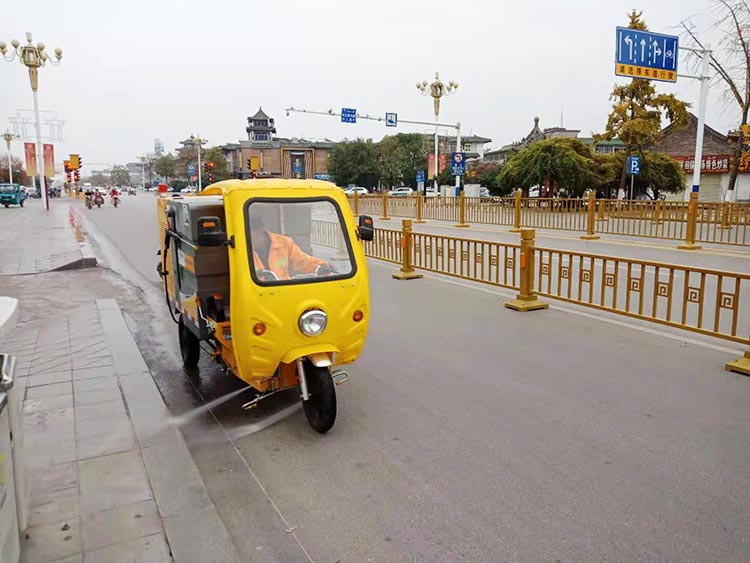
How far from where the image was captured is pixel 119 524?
3.21 m

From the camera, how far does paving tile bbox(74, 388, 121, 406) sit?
4949mm

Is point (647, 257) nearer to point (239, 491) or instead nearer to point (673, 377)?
point (673, 377)

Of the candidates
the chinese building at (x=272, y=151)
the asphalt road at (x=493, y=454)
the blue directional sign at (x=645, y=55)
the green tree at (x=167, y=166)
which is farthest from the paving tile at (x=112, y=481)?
the green tree at (x=167, y=166)

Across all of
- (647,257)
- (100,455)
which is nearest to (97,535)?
(100,455)

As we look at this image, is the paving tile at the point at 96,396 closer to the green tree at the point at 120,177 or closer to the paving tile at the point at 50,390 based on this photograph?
the paving tile at the point at 50,390

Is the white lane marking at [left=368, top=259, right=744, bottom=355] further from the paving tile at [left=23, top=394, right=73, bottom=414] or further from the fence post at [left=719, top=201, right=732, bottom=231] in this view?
the fence post at [left=719, top=201, right=732, bottom=231]

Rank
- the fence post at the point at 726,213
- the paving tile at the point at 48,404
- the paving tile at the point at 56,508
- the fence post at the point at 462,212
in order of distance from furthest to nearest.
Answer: the fence post at the point at 462,212 < the fence post at the point at 726,213 < the paving tile at the point at 48,404 < the paving tile at the point at 56,508

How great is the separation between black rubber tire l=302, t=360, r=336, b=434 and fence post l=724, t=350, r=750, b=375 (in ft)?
12.8

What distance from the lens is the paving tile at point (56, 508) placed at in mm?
3240

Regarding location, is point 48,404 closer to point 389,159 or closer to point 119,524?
point 119,524

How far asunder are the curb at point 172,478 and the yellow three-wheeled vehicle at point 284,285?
67 centimetres

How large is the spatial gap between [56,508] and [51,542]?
339 millimetres

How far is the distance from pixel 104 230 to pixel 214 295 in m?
20.3

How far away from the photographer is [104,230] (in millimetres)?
22938
